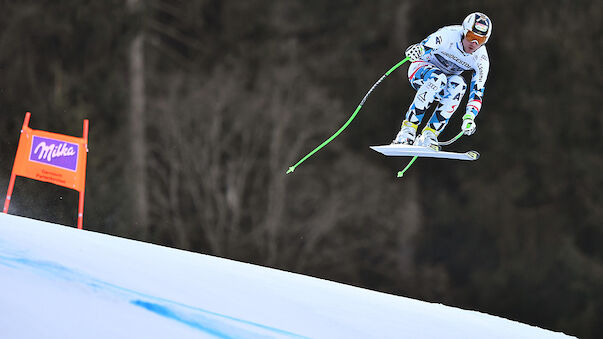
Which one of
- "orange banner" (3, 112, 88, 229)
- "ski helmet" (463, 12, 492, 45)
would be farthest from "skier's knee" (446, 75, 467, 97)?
"orange banner" (3, 112, 88, 229)

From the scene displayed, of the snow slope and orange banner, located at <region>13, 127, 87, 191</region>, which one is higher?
orange banner, located at <region>13, 127, 87, 191</region>

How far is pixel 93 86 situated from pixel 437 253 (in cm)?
665

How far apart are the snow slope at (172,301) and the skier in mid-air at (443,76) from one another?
1.16 metres

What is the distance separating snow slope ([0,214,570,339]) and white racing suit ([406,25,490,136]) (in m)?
1.29

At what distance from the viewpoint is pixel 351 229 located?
1171 centimetres

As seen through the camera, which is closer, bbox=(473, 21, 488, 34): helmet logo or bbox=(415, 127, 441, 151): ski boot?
bbox=(473, 21, 488, 34): helmet logo

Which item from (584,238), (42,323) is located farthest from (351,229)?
(42,323)

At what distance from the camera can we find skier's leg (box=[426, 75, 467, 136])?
4406mm

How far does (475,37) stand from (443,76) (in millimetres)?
335

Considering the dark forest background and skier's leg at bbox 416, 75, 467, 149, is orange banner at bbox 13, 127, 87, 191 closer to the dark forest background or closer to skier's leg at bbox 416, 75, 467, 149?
skier's leg at bbox 416, 75, 467, 149

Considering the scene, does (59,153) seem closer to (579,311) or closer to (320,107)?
(320,107)

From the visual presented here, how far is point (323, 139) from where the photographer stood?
11.6m

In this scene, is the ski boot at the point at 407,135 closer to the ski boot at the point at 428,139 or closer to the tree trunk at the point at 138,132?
the ski boot at the point at 428,139

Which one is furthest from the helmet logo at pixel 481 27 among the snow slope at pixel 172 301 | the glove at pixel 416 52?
the snow slope at pixel 172 301
